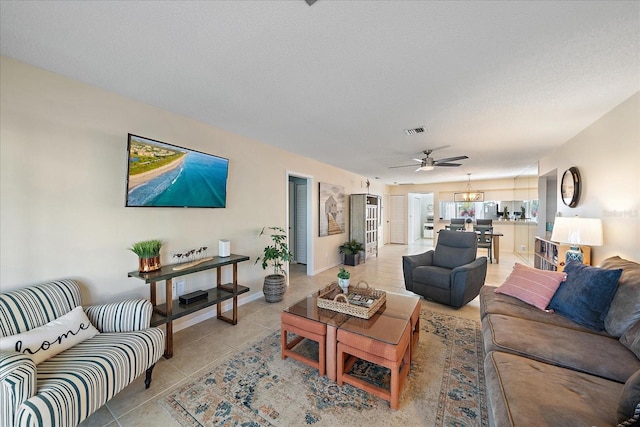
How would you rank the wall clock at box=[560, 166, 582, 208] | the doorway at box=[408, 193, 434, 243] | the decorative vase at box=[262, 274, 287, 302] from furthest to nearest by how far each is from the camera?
1. the doorway at box=[408, 193, 434, 243]
2. the decorative vase at box=[262, 274, 287, 302]
3. the wall clock at box=[560, 166, 582, 208]

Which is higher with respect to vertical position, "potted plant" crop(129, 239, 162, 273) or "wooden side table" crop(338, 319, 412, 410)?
"potted plant" crop(129, 239, 162, 273)

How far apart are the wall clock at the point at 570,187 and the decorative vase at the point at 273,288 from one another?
4.10 m

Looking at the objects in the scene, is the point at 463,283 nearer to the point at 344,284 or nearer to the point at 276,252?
the point at 344,284

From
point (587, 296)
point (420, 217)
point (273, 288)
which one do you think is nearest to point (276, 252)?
point (273, 288)

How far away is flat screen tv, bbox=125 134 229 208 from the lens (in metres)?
2.20

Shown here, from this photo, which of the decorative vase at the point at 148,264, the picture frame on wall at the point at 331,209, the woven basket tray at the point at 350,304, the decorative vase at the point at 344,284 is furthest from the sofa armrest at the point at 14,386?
the picture frame on wall at the point at 331,209

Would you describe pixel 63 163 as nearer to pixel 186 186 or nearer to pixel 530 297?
pixel 186 186

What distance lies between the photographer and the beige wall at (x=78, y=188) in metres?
1.70

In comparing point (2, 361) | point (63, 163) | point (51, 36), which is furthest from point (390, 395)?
point (51, 36)

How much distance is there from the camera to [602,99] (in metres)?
2.23

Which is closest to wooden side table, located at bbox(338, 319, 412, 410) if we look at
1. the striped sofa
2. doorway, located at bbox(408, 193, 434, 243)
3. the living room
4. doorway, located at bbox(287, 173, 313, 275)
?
the striped sofa

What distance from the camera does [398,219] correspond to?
367 inches

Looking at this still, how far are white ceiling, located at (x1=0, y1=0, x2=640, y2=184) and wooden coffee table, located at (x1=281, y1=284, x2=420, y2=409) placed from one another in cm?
194

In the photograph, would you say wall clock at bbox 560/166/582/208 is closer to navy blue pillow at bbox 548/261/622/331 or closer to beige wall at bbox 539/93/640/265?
beige wall at bbox 539/93/640/265
